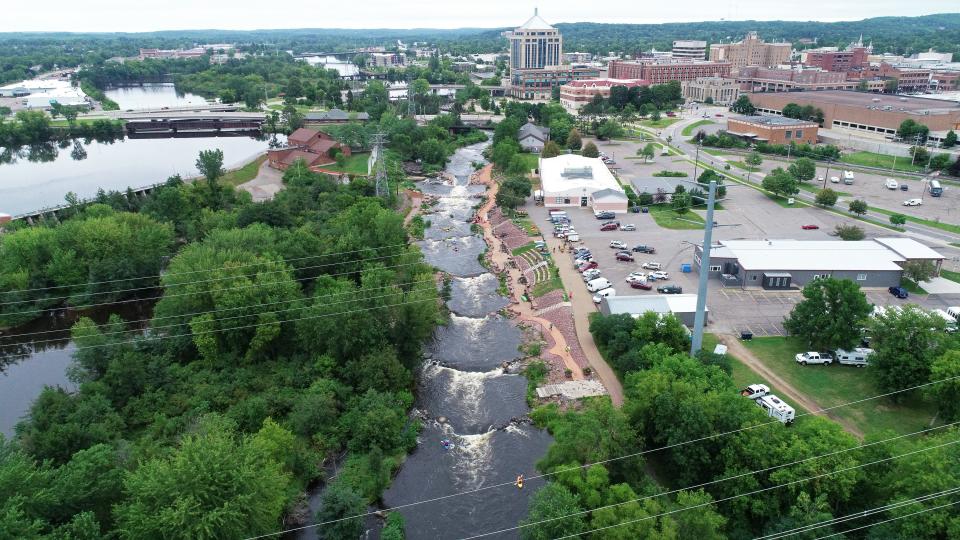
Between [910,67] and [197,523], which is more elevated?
[910,67]

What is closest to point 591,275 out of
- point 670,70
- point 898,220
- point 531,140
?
point 898,220

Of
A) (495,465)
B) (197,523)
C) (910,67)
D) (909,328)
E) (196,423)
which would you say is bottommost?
(495,465)

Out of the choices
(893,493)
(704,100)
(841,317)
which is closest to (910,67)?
(704,100)

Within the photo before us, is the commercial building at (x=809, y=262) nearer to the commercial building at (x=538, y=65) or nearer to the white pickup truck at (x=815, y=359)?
the white pickup truck at (x=815, y=359)

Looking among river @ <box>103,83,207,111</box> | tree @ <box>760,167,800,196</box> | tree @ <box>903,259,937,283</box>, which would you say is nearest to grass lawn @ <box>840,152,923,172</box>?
tree @ <box>760,167,800,196</box>

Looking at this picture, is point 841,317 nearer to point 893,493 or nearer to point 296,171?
point 893,493

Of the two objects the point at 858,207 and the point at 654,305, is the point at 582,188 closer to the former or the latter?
the point at 858,207
